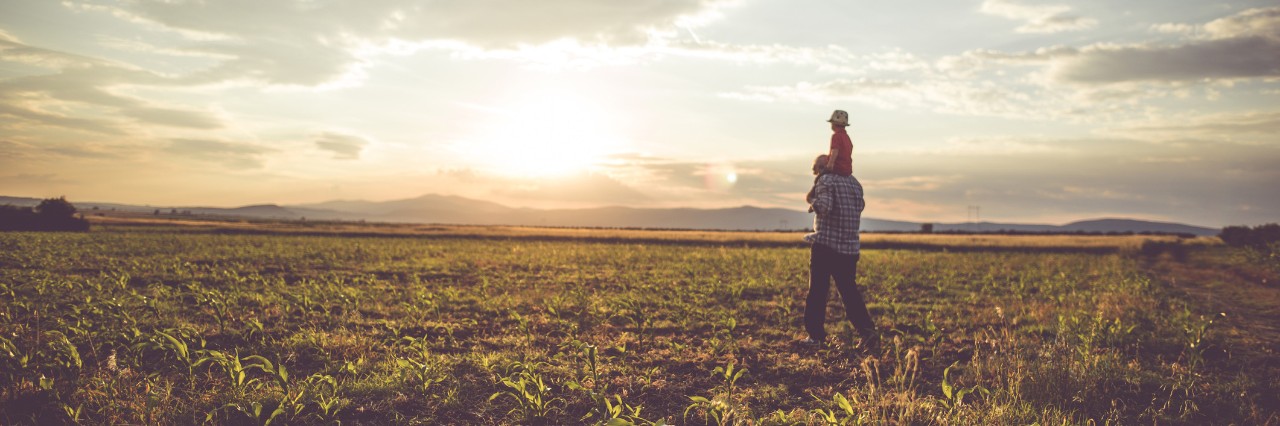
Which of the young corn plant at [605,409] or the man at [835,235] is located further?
the man at [835,235]

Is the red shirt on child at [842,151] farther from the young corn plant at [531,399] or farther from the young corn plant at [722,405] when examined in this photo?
the young corn plant at [531,399]

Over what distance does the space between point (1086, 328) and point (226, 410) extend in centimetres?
1177

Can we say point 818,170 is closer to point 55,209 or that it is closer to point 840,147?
point 840,147

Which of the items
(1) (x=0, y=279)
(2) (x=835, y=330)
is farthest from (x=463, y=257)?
(2) (x=835, y=330)

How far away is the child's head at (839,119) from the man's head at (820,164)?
409 mm

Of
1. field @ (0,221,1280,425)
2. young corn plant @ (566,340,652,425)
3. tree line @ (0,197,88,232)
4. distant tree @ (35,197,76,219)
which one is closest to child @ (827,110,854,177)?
field @ (0,221,1280,425)

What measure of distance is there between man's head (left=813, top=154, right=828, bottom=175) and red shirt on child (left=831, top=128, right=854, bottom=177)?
14 centimetres

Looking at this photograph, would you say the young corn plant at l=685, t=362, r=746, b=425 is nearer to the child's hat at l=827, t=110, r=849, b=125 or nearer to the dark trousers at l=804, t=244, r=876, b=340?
the dark trousers at l=804, t=244, r=876, b=340

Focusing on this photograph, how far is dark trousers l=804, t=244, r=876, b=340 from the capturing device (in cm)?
778

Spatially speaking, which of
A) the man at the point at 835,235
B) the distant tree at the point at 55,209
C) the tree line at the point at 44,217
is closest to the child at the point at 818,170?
the man at the point at 835,235

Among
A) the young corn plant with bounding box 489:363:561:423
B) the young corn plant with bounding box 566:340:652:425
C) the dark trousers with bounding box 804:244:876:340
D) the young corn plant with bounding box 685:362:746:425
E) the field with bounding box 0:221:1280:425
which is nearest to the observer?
the young corn plant with bounding box 685:362:746:425

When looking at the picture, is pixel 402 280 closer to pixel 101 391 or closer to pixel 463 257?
pixel 463 257

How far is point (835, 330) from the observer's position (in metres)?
9.82

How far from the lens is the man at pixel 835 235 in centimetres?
763
